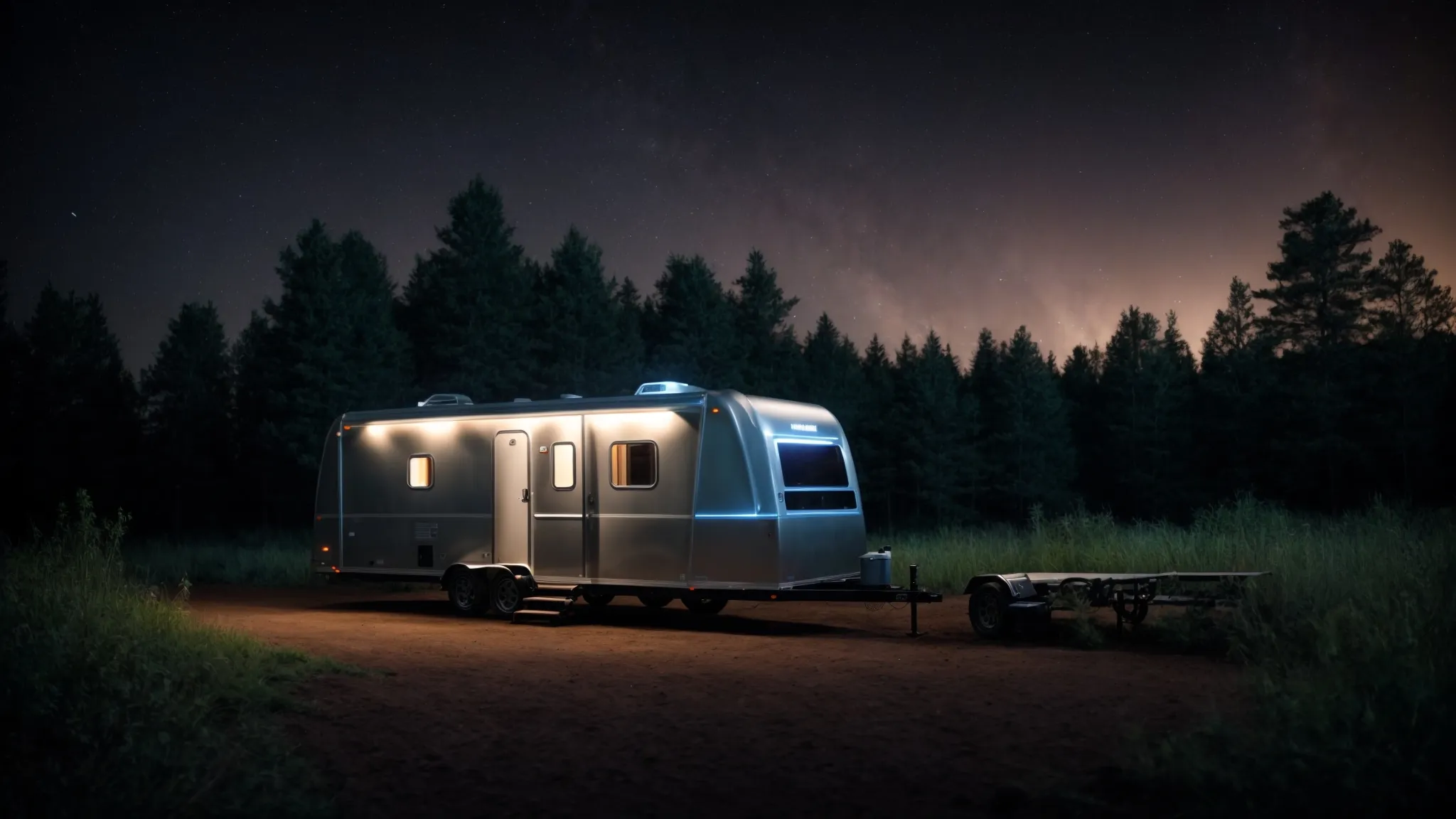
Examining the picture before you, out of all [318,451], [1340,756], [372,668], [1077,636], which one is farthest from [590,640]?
[318,451]

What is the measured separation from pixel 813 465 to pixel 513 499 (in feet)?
13.2

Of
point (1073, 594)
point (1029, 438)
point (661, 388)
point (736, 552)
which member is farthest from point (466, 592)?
point (1029, 438)

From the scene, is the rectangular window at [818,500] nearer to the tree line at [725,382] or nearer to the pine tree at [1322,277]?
the tree line at [725,382]

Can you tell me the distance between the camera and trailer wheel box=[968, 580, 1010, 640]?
12164mm

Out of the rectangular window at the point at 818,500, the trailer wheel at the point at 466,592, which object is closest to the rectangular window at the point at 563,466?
the trailer wheel at the point at 466,592

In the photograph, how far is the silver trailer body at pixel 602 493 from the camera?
13523 millimetres

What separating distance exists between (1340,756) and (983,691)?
3.63 meters

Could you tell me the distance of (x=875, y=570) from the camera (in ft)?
43.0

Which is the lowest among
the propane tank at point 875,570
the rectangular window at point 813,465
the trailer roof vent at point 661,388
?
the propane tank at point 875,570

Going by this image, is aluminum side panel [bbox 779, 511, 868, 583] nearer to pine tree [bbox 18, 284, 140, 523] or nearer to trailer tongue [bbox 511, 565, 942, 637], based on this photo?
trailer tongue [bbox 511, 565, 942, 637]

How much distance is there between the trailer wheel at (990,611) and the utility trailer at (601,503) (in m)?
0.51

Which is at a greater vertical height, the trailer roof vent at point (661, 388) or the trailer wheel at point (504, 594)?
the trailer roof vent at point (661, 388)

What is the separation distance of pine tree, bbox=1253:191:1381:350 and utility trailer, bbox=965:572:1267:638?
37228 millimetres

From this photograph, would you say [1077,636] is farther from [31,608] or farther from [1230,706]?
[31,608]
